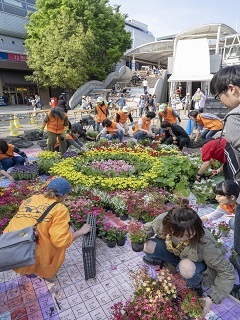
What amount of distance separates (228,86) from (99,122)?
8528mm

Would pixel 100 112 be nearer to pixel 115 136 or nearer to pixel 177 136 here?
pixel 115 136

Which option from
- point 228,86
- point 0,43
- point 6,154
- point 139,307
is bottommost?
point 139,307

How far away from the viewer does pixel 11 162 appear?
5742mm

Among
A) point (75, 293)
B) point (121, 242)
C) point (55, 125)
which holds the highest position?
point (55, 125)

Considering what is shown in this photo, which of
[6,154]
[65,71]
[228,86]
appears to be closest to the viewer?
[228,86]

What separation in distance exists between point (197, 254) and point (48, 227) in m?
1.50

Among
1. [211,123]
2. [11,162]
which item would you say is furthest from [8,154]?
[211,123]

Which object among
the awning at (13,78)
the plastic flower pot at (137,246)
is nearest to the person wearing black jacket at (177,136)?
the plastic flower pot at (137,246)

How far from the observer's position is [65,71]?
73.2ft

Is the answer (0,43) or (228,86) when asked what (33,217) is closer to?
(228,86)

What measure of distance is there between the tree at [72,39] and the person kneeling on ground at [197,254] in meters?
22.6

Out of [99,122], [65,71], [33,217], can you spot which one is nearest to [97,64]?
[65,71]

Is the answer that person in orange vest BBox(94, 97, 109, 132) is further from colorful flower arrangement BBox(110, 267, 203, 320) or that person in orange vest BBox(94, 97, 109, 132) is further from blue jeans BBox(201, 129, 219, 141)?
colorful flower arrangement BBox(110, 267, 203, 320)

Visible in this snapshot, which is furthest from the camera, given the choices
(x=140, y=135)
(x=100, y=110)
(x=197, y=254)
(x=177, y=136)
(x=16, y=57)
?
(x=16, y=57)
